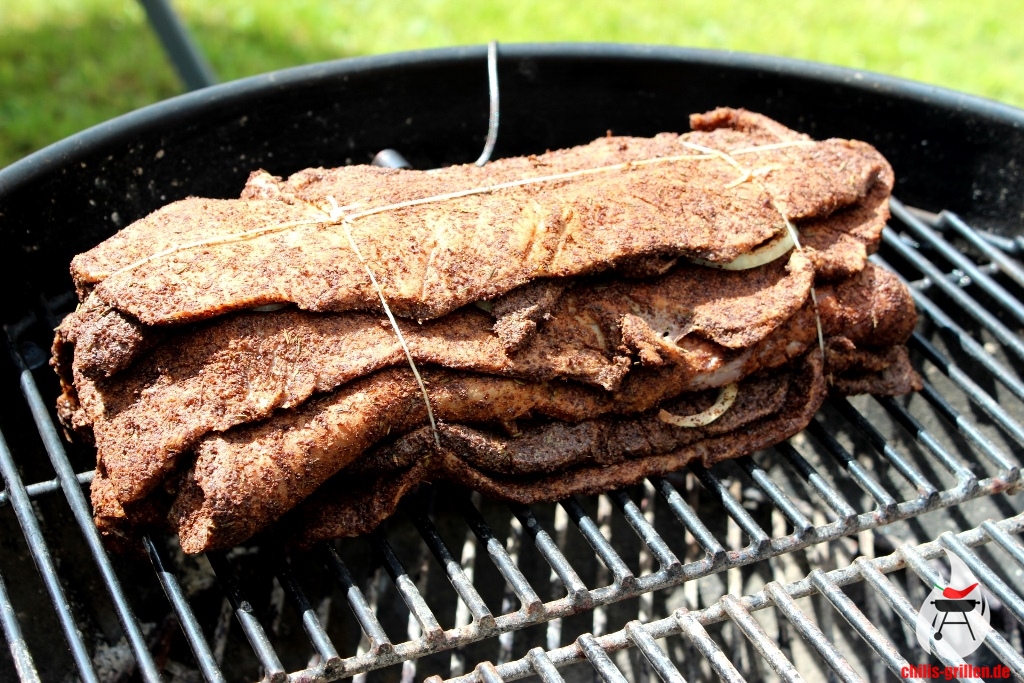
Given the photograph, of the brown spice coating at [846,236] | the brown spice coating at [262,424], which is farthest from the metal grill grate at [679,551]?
the brown spice coating at [846,236]

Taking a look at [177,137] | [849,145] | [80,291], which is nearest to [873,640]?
[849,145]

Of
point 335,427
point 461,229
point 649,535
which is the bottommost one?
point 649,535

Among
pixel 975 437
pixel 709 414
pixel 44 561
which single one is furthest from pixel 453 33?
pixel 44 561

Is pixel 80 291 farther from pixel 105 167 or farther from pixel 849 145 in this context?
pixel 849 145

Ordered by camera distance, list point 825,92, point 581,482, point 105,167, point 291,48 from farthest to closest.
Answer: point 291,48
point 825,92
point 105,167
point 581,482

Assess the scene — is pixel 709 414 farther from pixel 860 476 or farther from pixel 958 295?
pixel 958 295

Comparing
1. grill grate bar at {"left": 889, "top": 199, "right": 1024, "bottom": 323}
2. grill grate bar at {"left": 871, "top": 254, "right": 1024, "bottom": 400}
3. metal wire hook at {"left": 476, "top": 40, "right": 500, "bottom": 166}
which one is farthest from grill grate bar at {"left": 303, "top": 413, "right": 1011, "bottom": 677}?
metal wire hook at {"left": 476, "top": 40, "right": 500, "bottom": 166}

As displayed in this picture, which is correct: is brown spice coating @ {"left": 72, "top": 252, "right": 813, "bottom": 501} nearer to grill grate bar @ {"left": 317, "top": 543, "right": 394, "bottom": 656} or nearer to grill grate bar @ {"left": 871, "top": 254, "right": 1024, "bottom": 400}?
grill grate bar @ {"left": 317, "top": 543, "right": 394, "bottom": 656}
